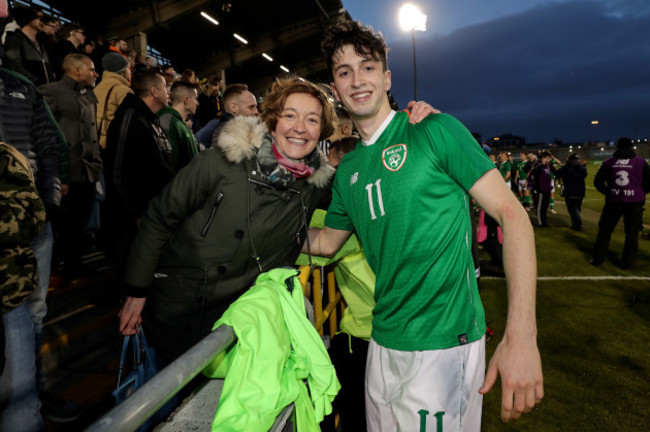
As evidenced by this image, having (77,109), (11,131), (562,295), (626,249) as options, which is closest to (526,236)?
(11,131)

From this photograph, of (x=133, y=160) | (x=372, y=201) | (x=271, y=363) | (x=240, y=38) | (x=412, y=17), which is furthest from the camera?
(x=240, y=38)

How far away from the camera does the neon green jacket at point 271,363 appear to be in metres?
1.23

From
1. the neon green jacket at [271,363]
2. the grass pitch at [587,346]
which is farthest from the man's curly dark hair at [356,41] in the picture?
the grass pitch at [587,346]

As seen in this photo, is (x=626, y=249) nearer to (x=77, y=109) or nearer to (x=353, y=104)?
(x=353, y=104)

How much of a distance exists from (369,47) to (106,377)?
3.55 meters

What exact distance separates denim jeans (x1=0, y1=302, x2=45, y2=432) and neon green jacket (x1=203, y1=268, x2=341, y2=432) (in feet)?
4.27

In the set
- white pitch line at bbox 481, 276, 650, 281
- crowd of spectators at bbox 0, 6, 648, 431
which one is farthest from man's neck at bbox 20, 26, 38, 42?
white pitch line at bbox 481, 276, 650, 281

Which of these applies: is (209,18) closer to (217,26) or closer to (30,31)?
(217,26)

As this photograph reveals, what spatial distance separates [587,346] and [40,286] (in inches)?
216

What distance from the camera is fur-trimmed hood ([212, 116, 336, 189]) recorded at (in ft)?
6.95

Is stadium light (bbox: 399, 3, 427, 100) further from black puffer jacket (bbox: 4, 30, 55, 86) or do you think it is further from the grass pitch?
black puffer jacket (bbox: 4, 30, 55, 86)

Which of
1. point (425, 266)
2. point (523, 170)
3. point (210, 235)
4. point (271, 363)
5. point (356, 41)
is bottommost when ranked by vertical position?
point (271, 363)

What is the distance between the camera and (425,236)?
174cm

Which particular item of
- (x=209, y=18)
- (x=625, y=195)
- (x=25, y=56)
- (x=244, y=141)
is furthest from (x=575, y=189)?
(x=209, y=18)
